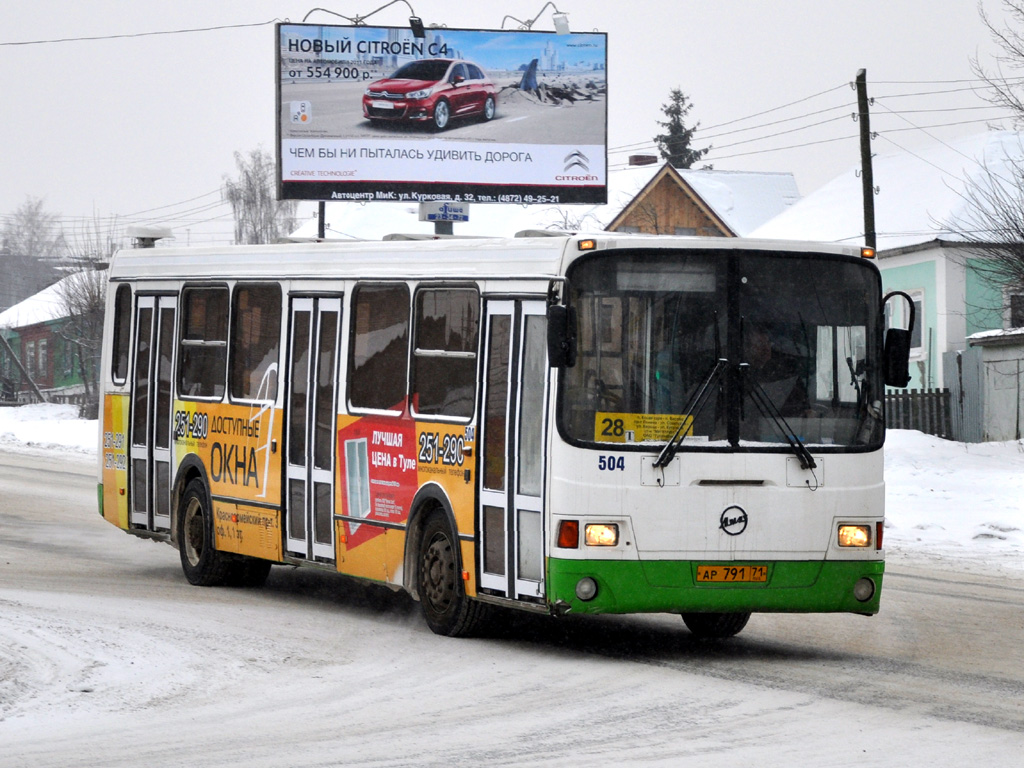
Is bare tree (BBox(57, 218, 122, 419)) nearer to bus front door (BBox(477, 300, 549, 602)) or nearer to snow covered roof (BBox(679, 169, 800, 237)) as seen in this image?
snow covered roof (BBox(679, 169, 800, 237))

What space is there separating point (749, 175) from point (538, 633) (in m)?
60.5

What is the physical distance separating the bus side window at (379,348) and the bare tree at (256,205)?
9839cm

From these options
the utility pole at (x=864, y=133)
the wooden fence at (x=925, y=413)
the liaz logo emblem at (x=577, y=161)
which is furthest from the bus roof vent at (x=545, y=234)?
the wooden fence at (x=925, y=413)

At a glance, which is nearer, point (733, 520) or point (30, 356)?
point (733, 520)

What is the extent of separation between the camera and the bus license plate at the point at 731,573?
10617mm

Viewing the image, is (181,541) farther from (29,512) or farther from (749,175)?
(749,175)

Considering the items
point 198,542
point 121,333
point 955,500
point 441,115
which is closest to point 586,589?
point 198,542

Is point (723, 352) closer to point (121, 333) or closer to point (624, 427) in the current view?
point (624, 427)

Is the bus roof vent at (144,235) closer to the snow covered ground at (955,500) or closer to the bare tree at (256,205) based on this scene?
the snow covered ground at (955,500)

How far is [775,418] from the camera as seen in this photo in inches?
425

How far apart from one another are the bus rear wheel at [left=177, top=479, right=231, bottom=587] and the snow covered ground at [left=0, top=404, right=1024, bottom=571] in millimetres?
7228

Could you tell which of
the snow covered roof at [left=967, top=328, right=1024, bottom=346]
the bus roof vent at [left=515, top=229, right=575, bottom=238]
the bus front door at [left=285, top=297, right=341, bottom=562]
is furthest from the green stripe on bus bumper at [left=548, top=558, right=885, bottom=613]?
the snow covered roof at [left=967, top=328, right=1024, bottom=346]

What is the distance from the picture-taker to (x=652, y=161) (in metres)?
72.4

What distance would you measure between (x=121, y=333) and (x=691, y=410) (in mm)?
7396
